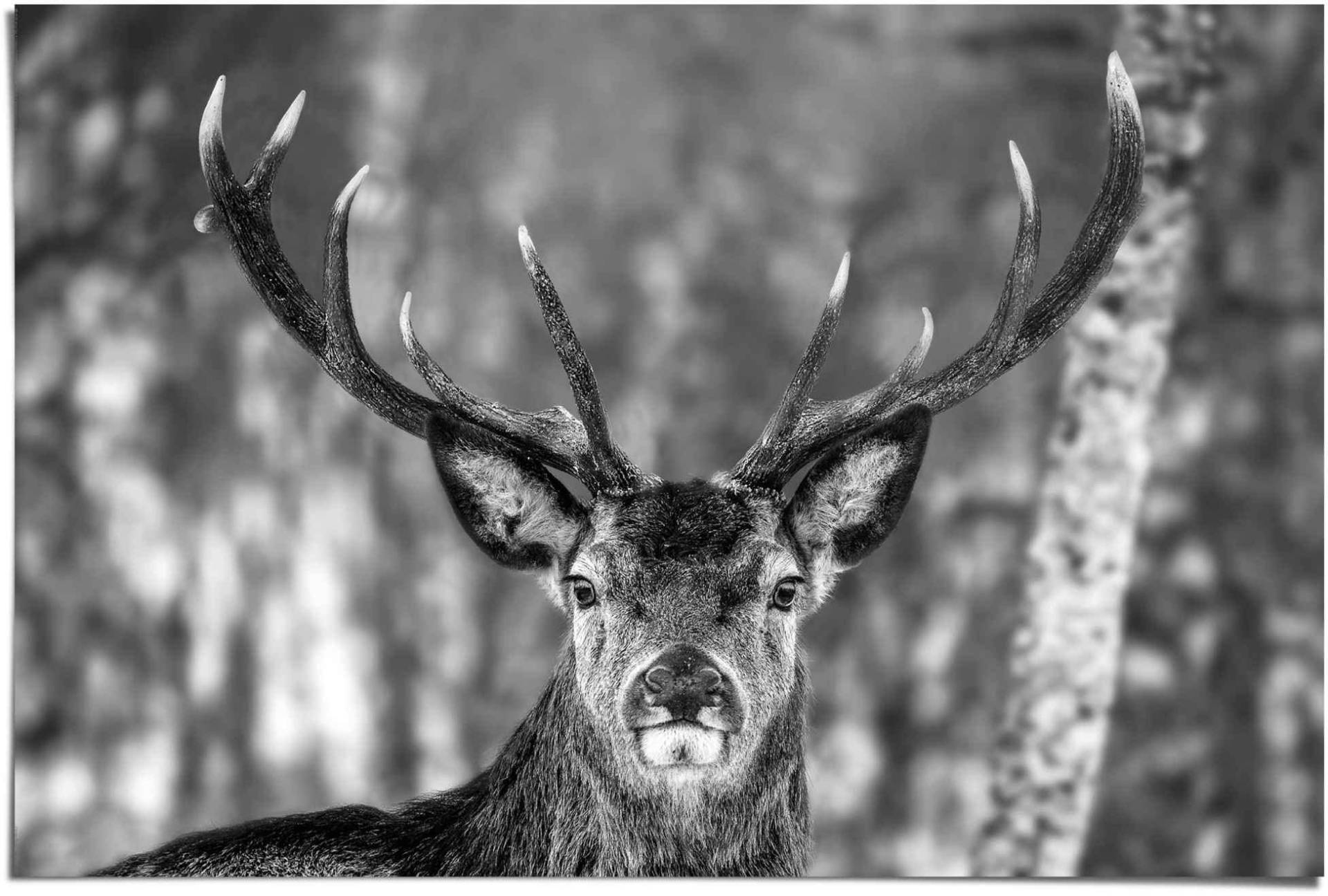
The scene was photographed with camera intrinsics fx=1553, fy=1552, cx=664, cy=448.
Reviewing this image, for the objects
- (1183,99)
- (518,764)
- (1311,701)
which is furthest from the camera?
(1183,99)

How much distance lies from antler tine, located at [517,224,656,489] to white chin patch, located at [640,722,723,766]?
22.8 inches

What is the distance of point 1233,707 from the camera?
166 inches

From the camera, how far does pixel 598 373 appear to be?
4605 mm

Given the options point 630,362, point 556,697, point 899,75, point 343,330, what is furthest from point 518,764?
point 899,75

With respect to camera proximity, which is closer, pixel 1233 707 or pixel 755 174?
pixel 1233 707

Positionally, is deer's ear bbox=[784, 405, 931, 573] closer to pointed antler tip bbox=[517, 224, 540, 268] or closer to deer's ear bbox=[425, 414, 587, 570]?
deer's ear bbox=[425, 414, 587, 570]

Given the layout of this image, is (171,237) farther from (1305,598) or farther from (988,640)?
(1305,598)

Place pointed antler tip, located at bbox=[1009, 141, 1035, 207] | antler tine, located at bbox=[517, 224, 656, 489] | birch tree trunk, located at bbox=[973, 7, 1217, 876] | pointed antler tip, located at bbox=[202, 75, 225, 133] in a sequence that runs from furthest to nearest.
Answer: birch tree trunk, located at bbox=[973, 7, 1217, 876] < pointed antler tip, located at bbox=[202, 75, 225, 133] < pointed antler tip, located at bbox=[1009, 141, 1035, 207] < antler tine, located at bbox=[517, 224, 656, 489]

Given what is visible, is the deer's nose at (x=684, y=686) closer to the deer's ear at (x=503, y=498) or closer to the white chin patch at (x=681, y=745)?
the white chin patch at (x=681, y=745)

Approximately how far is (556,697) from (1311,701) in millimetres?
2184

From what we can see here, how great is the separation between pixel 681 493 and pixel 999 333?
775 millimetres

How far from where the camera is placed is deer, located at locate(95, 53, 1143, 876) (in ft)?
9.96

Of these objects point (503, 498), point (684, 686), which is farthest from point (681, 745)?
point (503, 498)

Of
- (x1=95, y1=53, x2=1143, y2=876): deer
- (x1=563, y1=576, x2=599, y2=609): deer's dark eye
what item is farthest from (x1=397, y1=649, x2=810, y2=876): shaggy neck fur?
(x1=563, y1=576, x2=599, y2=609): deer's dark eye
